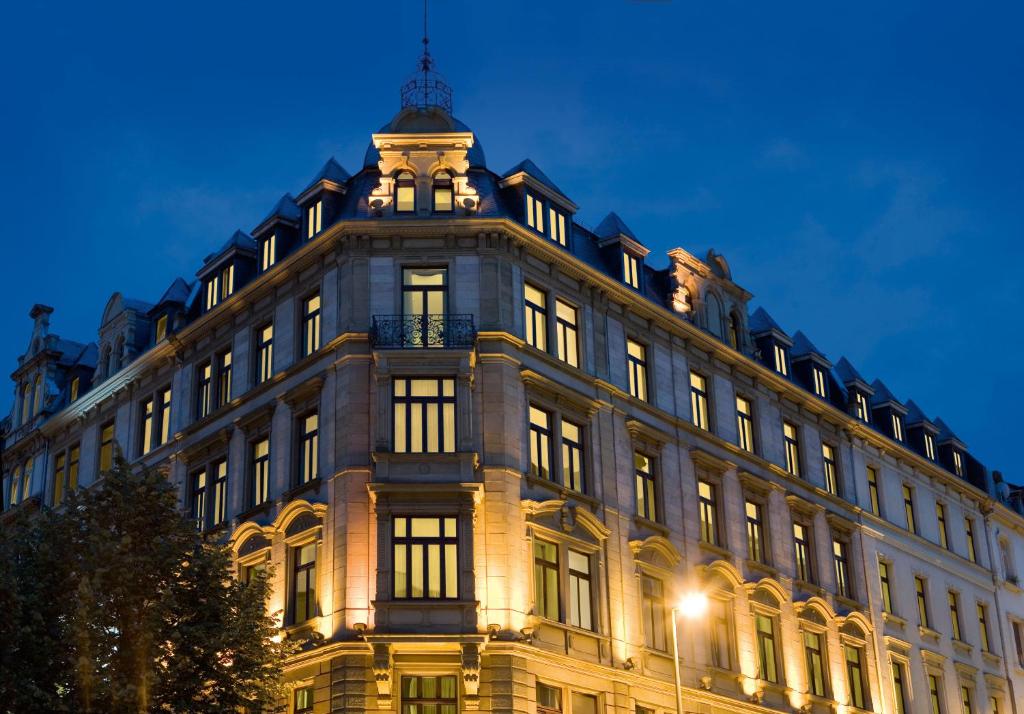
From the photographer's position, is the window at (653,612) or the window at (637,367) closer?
the window at (653,612)

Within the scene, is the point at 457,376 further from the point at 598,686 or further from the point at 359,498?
the point at 598,686

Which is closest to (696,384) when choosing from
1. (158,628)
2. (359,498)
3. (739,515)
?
(739,515)

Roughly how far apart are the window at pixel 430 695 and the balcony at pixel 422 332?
883cm

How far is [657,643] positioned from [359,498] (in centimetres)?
1015

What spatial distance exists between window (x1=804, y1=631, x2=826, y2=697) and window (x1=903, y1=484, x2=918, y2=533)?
33.9 ft

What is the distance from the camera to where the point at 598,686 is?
125 ft

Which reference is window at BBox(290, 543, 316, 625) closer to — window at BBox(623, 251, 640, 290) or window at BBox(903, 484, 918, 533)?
window at BBox(623, 251, 640, 290)

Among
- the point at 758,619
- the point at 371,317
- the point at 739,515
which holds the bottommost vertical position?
the point at 758,619

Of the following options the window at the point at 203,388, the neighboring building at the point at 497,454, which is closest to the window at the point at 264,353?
the neighboring building at the point at 497,454

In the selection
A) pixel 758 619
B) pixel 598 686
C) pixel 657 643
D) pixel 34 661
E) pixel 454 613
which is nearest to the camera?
pixel 34 661

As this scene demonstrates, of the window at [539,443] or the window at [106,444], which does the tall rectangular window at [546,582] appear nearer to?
the window at [539,443]

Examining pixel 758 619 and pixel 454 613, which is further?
pixel 758 619

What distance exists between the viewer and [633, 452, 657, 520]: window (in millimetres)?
42688

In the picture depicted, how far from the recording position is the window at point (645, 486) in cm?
4269
